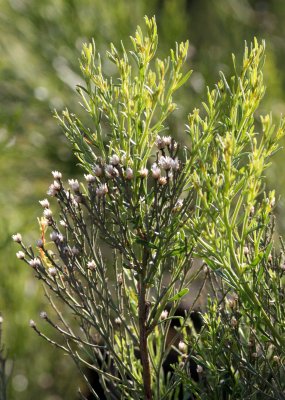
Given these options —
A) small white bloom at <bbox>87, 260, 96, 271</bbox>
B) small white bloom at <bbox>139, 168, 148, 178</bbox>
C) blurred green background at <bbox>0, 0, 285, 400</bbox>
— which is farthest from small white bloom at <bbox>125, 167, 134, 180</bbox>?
blurred green background at <bbox>0, 0, 285, 400</bbox>

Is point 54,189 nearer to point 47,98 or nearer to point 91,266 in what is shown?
point 91,266

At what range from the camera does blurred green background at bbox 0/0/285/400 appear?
2.44m

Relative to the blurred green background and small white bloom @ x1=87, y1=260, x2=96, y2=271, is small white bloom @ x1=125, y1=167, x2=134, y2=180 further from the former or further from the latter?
the blurred green background

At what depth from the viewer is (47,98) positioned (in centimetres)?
303

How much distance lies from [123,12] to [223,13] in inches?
27.9

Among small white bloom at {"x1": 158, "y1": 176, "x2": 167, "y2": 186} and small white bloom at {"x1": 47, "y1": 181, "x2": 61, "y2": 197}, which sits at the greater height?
small white bloom at {"x1": 47, "y1": 181, "x2": 61, "y2": 197}

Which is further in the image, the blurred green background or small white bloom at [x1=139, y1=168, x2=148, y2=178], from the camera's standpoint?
the blurred green background

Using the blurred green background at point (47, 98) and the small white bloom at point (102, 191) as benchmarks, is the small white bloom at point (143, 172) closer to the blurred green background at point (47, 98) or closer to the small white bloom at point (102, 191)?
the small white bloom at point (102, 191)

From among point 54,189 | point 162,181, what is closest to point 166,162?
point 162,181

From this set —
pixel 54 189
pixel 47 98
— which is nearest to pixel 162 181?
pixel 54 189

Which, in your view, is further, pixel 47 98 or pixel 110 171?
pixel 47 98

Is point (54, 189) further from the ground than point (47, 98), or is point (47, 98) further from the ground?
point (47, 98)

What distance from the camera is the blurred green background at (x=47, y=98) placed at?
2.44m

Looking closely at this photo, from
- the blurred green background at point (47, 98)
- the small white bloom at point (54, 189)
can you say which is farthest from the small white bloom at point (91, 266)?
the blurred green background at point (47, 98)
